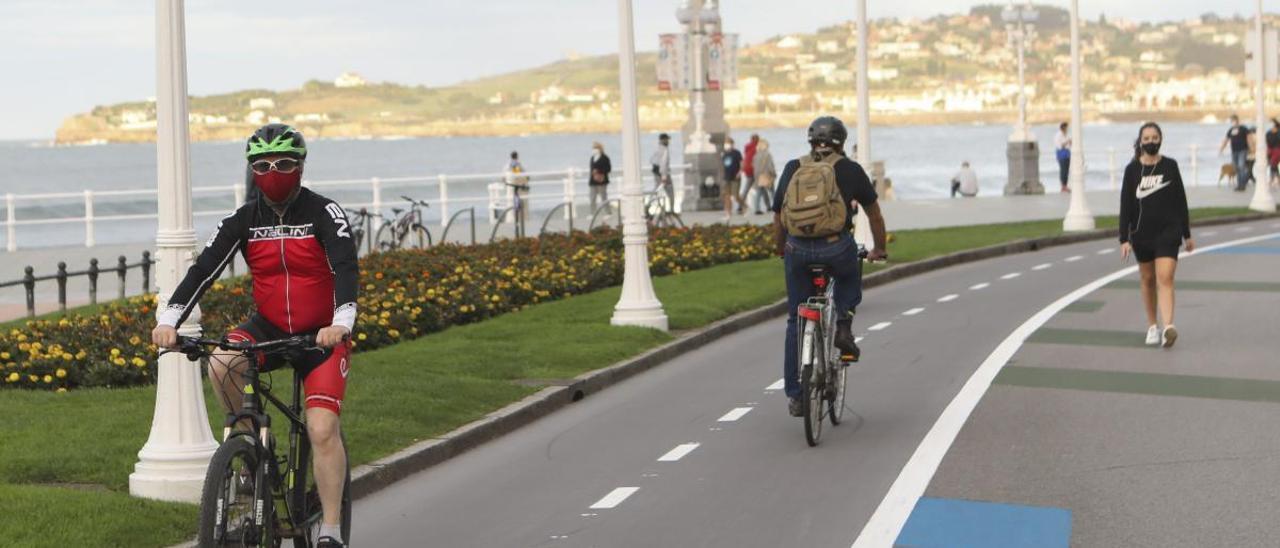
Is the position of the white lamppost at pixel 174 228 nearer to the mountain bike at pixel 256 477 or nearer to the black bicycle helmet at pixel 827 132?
the mountain bike at pixel 256 477

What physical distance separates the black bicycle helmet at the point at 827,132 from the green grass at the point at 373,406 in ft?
8.66

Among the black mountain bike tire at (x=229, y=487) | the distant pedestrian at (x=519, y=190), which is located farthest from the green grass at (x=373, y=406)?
the distant pedestrian at (x=519, y=190)

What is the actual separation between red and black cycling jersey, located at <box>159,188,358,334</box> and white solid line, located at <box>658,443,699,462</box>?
369 cm

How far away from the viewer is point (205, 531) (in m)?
6.44

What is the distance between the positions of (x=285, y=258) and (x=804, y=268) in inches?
184

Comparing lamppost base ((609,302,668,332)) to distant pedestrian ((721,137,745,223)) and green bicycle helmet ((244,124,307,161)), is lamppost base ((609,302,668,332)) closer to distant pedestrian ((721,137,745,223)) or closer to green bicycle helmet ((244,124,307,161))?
green bicycle helmet ((244,124,307,161))

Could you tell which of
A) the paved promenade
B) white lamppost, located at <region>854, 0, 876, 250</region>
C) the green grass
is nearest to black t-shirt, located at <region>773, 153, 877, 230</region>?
the green grass

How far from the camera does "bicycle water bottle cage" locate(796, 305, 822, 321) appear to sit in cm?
1080

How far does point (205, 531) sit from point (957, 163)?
482ft

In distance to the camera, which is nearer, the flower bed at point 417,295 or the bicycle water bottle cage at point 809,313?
the bicycle water bottle cage at point 809,313

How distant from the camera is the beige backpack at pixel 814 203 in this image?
1111cm

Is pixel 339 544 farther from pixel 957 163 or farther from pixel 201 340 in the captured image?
pixel 957 163

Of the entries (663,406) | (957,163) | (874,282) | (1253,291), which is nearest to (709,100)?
(874,282)

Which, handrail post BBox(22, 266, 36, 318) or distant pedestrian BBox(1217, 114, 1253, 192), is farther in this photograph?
distant pedestrian BBox(1217, 114, 1253, 192)
